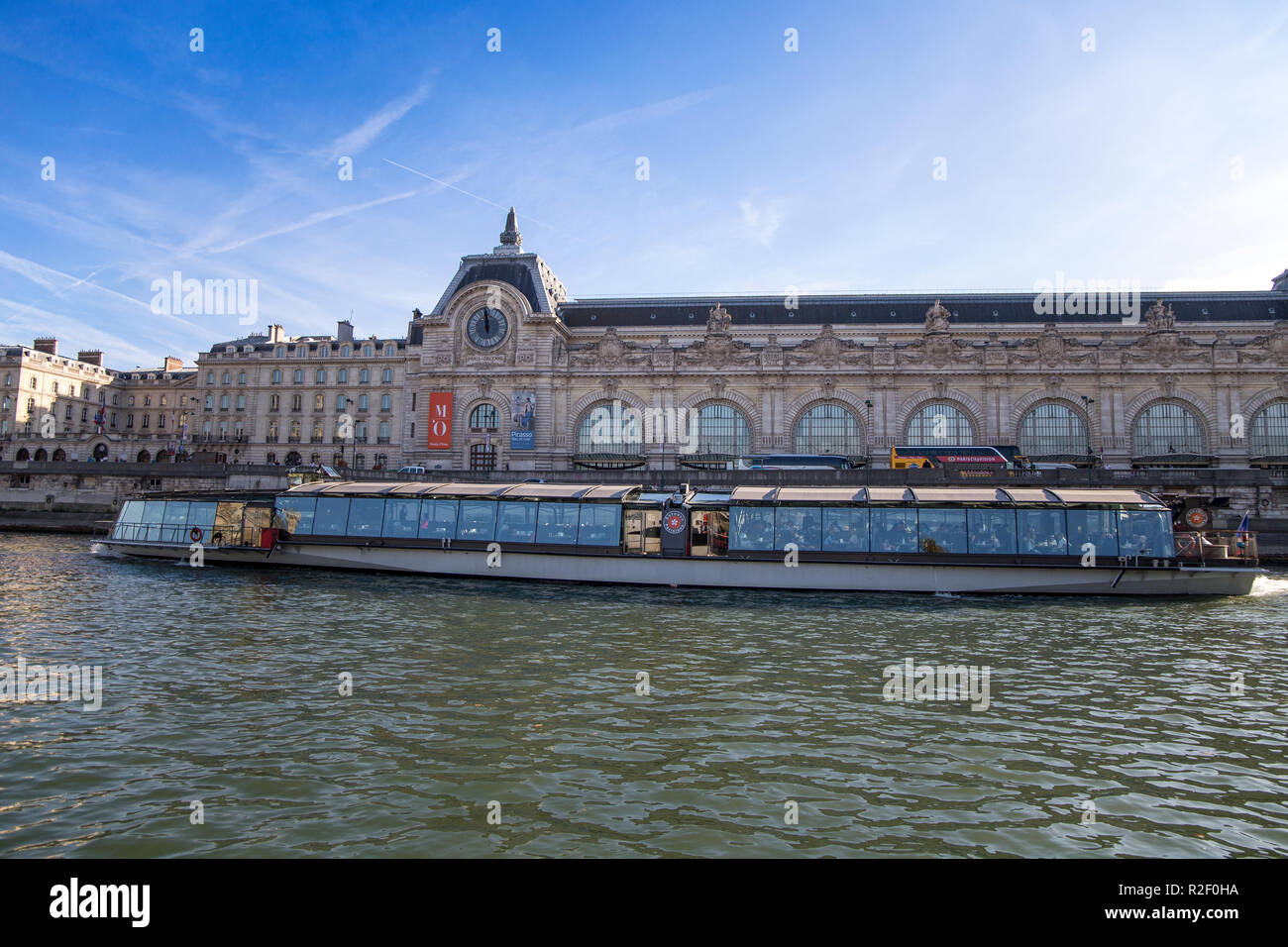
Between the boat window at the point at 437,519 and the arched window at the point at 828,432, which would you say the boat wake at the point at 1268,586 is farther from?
the arched window at the point at 828,432

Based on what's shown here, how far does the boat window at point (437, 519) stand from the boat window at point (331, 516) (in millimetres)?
3857

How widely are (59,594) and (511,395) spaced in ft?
146

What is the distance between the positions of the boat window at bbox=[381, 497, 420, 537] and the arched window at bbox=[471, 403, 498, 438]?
111ft

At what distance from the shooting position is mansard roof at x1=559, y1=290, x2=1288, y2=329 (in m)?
67.6

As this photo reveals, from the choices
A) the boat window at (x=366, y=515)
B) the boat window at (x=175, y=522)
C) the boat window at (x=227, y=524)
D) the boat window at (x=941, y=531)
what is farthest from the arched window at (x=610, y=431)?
the boat window at (x=941, y=531)

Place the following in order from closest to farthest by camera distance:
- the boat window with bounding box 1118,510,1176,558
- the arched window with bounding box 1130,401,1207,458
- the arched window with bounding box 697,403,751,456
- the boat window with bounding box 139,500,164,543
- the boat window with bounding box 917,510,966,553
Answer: the boat window with bounding box 1118,510,1176,558 < the boat window with bounding box 917,510,966,553 < the boat window with bounding box 139,500,164,543 < the arched window with bounding box 1130,401,1207,458 < the arched window with bounding box 697,403,751,456

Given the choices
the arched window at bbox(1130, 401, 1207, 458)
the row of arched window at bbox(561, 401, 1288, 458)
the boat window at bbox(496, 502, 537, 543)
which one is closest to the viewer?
the boat window at bbox(496, 502, 537, 543)

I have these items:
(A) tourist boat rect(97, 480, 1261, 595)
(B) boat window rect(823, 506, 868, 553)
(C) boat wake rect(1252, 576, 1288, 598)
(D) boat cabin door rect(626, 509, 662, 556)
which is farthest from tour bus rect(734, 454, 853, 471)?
(C) boat wake rect(1252, 576, 1288, 598)

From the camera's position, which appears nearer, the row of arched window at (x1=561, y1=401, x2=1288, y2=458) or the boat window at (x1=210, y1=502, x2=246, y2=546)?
the boat window at (x1=210, y1=502, x2=246, y2=546)

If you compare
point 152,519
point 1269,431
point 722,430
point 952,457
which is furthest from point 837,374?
point 152,519

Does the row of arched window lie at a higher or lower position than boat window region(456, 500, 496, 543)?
higher

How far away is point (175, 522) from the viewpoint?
36812mm

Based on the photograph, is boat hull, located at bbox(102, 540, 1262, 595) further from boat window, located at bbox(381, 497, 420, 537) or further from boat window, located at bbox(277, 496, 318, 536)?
boat window, located at bbox(381, 497, 420, 537)
